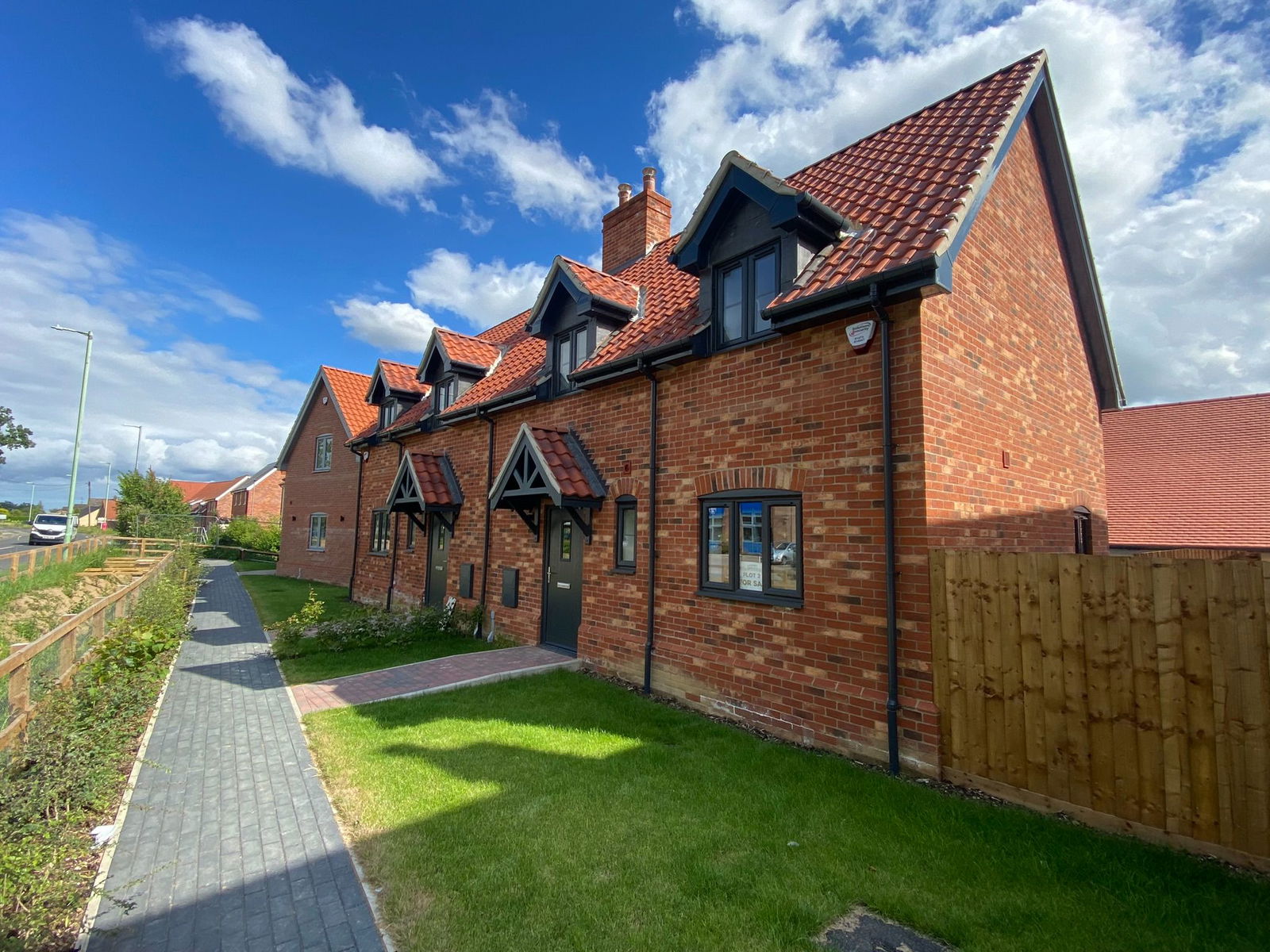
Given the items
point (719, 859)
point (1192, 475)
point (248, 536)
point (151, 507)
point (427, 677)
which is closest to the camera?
point (719, 859)

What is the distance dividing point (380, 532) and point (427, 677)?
393 inches

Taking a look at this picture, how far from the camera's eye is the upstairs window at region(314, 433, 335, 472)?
24828mm

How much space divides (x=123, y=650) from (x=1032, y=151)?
46.9 ft

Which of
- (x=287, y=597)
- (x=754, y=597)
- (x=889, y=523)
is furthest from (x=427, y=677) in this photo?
(x=287, y=597)

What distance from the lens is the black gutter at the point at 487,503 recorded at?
40.6 feet

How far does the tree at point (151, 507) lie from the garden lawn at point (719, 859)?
39339mm

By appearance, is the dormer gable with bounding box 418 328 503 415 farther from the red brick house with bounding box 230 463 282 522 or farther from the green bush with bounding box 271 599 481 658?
the red brick house with bounding box 230 463 282 522

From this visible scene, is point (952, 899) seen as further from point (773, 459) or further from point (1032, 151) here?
point (1032, 151)

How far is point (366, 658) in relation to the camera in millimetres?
10523

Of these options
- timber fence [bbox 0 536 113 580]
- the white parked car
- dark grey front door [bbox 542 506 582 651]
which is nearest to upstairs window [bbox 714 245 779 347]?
dark grey front door [bbox 542 506 582 651]

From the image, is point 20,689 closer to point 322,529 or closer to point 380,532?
point 380,532

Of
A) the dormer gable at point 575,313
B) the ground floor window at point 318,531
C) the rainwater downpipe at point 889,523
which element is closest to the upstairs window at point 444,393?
the dormer gable at point 575,313

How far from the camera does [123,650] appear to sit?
815 cm

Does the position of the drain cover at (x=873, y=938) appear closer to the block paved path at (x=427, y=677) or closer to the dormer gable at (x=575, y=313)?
the block paved path at (x=427, y=677)
